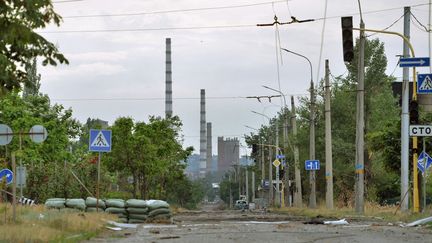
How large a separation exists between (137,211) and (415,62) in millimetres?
11712

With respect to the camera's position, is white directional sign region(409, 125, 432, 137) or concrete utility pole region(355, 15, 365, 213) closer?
white directional sign region(409, 125, 432, 137)

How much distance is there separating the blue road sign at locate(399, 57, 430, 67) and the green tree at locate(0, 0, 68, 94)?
21997 mm

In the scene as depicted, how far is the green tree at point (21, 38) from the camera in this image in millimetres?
9695

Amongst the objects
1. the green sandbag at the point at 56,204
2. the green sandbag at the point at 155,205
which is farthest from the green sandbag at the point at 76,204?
the green sandbag at the point at 155,205

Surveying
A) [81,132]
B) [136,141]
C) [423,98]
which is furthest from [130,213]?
→ [81,132]

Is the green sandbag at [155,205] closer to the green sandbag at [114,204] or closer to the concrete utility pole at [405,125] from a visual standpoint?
the green sandbag at [114,204]

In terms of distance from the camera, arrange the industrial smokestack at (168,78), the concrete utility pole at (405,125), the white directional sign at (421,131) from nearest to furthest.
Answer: the white directional sign at (421,131) < the concrete utility pole at (405,125) < the industrial smokestack at (168,78)

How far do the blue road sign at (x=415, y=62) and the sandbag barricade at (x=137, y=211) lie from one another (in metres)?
11.0

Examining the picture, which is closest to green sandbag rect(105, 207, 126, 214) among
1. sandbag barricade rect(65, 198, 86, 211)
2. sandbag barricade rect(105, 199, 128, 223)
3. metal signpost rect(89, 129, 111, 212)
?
sandbag barricade rect(105, 199, 128, 223)

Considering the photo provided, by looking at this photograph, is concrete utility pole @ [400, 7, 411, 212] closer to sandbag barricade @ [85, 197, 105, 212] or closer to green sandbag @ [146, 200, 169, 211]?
green sandbag @ [146, 200, 169, 211]

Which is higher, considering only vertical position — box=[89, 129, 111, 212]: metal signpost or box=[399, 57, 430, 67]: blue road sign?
box=[399, 57, 430, 67]: blue road sign

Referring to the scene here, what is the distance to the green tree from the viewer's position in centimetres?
970

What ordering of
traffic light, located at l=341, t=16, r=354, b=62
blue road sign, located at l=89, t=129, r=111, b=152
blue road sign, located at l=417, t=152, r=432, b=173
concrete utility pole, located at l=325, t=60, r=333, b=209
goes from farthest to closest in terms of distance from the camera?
concrete utility pole, located at l=325, t=60, r=333, b=209, blue road sign, located at l=417, t=152, r=432, b=173, blue road sign, located at l=89, t=129, r=111, b=152, traffic light, located at l=341, t=16, r=354, b=62

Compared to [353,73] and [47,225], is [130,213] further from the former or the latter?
[353,73]
